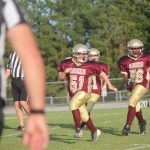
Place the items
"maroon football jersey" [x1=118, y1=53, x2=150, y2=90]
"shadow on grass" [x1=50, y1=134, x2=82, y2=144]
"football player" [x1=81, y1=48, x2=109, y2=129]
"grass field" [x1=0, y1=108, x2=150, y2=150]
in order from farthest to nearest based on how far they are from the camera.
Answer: "football player" [x1=81, y1=48, x2=109, y2=129] → "maroon football jersey" [x1=118, y1=53, x2=150, y2=90] → "shadow on grass" [x1=50, y1=134, x2=82, y2=144] → "grass field" [x1=0, y1=108, x2=150, y2=150]

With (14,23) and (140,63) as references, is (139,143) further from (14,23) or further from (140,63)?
(14,23)

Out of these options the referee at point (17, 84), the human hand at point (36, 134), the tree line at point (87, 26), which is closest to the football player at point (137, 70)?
the referee at point (17, 84)

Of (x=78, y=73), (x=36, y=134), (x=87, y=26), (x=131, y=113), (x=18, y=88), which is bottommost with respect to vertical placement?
(x=131, y=113)

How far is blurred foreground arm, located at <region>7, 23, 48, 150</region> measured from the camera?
2689 millimetres

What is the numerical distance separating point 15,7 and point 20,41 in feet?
0.62

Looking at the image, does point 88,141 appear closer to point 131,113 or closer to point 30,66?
point 131,113

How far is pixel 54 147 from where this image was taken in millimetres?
8133

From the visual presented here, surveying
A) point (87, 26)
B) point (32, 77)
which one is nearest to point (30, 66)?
point (32, 77)

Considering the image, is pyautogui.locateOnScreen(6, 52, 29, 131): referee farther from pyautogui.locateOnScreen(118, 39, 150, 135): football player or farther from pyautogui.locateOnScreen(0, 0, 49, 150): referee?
pyautogui.locateOnScreen(0, 0, 49, 150): referee

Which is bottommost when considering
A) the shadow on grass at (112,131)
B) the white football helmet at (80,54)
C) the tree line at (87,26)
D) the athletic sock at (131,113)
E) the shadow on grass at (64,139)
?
the shadow on grass at (64,139)

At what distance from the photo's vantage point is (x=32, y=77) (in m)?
2.75

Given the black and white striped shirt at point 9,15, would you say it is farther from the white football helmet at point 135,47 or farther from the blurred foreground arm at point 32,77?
the white football helmet at point 135,47

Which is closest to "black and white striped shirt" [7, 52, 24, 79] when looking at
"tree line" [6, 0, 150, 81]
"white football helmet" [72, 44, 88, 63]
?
"white football helmet" [72, 44, 88, 63]

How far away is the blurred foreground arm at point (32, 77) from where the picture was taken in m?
2.69
